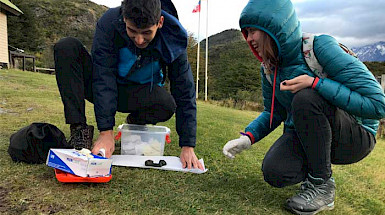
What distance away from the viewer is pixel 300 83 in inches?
59.9

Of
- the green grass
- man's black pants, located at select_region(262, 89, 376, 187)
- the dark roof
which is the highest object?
the dark roof

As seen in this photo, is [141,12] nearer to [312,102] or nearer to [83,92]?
[83,92]

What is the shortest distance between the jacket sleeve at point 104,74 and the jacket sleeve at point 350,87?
4.19 ft

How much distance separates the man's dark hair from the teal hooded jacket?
527 mm

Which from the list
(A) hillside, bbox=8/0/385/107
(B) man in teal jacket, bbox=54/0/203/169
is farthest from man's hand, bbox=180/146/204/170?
(A) hillside, bbox=8/0/385/107

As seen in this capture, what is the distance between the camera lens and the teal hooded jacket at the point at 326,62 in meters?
1.46

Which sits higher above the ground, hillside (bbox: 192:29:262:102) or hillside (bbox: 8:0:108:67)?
hillside (bbox: 8:0:108:67)

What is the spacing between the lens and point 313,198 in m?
1.61

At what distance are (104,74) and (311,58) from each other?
1297mm

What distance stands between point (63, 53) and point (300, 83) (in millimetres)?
1534

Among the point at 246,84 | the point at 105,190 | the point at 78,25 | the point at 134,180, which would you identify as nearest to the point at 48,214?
the point at 105,190

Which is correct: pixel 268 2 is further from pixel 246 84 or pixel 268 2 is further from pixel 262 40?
pixel 246 84

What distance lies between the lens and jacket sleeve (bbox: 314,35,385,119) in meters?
1.45

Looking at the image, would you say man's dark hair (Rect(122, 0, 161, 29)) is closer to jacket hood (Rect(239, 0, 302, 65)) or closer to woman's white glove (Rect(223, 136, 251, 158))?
jacket hood (Rect(239, 0, 302, 65))
